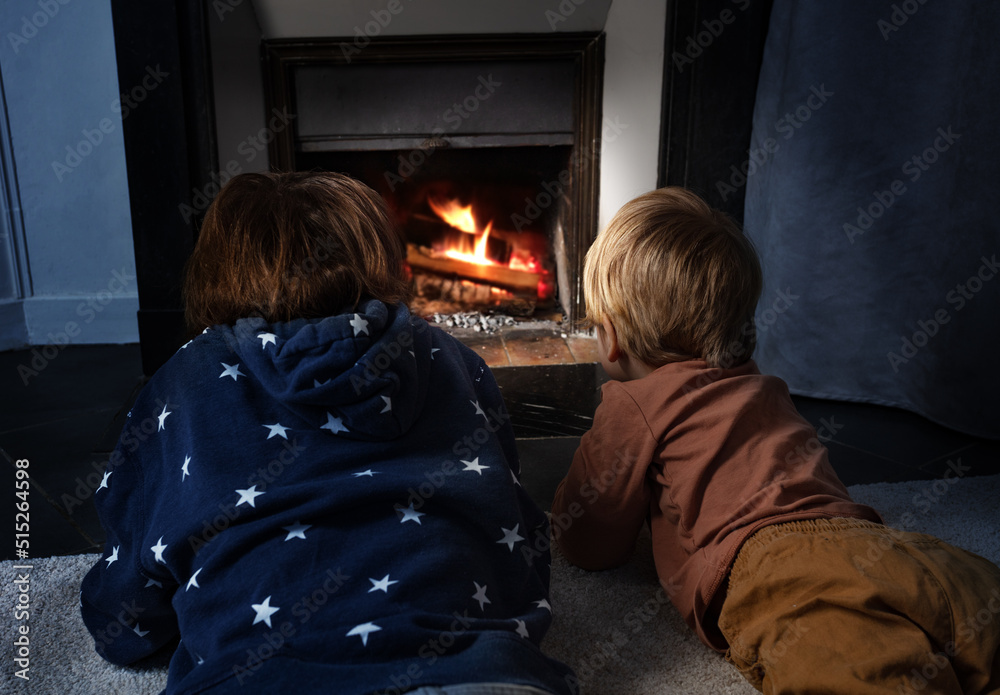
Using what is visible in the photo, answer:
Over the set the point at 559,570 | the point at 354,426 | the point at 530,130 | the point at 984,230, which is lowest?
the point at 559,570

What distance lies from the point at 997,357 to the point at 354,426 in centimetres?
148

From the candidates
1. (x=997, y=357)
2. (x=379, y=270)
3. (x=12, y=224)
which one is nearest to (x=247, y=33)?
(x=12, y=224)

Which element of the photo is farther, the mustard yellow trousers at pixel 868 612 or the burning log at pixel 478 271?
the burning log at pixel 478 271

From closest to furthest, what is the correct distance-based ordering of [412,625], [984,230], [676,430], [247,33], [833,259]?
[412,625], [676,430], [984,230], [833,259], [247,33]

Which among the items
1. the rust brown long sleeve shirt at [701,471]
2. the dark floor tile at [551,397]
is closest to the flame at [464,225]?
the dark floor tile at [551,397]

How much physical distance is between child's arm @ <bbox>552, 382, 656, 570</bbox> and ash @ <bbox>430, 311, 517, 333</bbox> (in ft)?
4.40

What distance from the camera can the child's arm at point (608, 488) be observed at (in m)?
1.03

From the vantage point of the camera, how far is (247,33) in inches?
77.5

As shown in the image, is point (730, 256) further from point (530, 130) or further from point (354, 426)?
point (530, 130)

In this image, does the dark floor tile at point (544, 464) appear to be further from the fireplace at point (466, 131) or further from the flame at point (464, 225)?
the flame at point (464, 225)

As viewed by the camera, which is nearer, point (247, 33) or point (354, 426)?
point (354, 426)

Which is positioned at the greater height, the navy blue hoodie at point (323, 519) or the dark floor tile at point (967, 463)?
the navy blue hoodie at point (323, 519)

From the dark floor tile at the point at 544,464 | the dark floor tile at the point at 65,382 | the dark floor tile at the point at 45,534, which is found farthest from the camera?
the dark floor tile at the point at 65,382

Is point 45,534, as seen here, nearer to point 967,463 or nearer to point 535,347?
point 535,347
